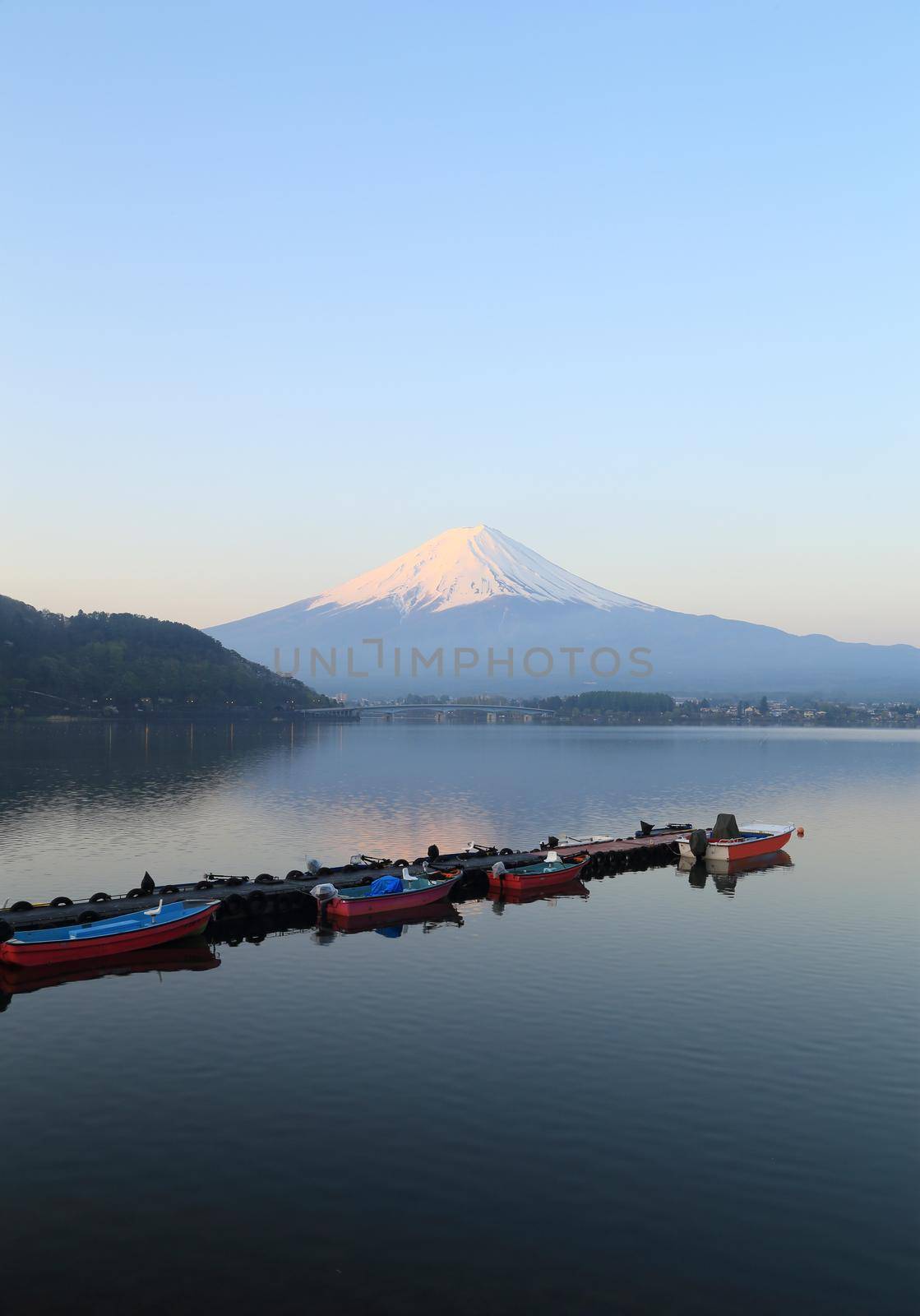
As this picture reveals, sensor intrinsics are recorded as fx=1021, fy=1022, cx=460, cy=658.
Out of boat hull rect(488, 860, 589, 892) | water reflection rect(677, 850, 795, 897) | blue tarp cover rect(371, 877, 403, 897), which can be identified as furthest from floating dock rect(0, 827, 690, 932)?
blue tarp cover rect(371, 877, 403, 897)

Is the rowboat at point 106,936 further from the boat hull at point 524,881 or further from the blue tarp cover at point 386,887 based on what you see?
the boat hull at point 524,881

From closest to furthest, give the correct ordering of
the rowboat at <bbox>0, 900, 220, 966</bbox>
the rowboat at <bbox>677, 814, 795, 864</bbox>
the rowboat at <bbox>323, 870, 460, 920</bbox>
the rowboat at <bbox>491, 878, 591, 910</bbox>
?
the rowboat at <bbox>0, 900, 220, 966</bbox>, the rowboat at <bbox>323, 870, 460, 920</bbox>, the rowboat at <bbox>491, 878, 591, 910</bbox>, the rowboat at <bbox>677, 814, 795, 864</bbox>

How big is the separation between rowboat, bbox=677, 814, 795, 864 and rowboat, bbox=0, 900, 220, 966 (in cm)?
3652

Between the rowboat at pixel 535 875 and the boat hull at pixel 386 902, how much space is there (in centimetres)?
386

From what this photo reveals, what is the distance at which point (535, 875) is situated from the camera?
6044 cm

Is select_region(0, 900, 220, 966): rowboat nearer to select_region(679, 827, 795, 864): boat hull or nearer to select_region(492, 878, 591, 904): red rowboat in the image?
select_region(492, 878, 591, 904): red rowboat

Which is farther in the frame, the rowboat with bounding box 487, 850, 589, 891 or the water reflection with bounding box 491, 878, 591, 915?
the rowboat with bounding box 487, 850, 589, 891

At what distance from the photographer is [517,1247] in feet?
63.7

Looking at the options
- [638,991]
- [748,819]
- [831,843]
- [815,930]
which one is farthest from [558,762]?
[638,991]

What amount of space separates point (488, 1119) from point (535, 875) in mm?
35405

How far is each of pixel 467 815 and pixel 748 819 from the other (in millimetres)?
26914

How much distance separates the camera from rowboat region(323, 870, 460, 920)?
5119cm

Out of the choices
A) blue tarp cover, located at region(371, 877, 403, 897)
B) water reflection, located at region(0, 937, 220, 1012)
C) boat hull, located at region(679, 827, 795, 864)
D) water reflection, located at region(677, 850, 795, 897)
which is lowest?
water reflection, located at region(677, 850, 795, 897)

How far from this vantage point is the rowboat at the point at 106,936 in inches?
1574
